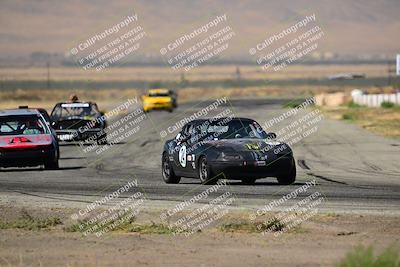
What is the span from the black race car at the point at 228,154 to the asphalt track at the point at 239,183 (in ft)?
0.84

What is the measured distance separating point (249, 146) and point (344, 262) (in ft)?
34.8

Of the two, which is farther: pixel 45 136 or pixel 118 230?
pixel 45 136

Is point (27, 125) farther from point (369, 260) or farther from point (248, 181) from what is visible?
point (369, 260)

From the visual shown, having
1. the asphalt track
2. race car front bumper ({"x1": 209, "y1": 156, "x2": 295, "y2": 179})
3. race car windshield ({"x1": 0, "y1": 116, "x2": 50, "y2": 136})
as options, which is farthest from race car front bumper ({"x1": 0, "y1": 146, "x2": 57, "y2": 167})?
race car front bumper ({"x1": 209, "y1": 156, "x2": 295, "y2": 179})

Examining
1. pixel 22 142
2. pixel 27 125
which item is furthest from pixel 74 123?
pixel 22 142

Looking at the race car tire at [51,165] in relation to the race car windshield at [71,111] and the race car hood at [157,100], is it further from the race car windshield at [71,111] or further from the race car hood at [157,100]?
the race car hood at [157,100]

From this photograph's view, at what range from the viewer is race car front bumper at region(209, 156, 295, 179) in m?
19.4

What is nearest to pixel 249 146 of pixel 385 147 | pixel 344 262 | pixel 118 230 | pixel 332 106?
pixel 118 230

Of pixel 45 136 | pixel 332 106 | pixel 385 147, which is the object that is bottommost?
pixel 332 106

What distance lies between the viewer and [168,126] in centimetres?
5456

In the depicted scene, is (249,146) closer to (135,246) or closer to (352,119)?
(135,246)

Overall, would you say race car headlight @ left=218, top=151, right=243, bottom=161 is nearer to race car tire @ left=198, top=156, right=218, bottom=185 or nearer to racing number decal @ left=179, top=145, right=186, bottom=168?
race car tire @ left=198, top=156, right=218, bottom=185

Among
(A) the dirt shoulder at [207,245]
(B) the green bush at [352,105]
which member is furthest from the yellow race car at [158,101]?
(A) the dirt shoulder at [207,245]

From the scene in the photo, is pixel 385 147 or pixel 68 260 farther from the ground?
pixel 68 260
